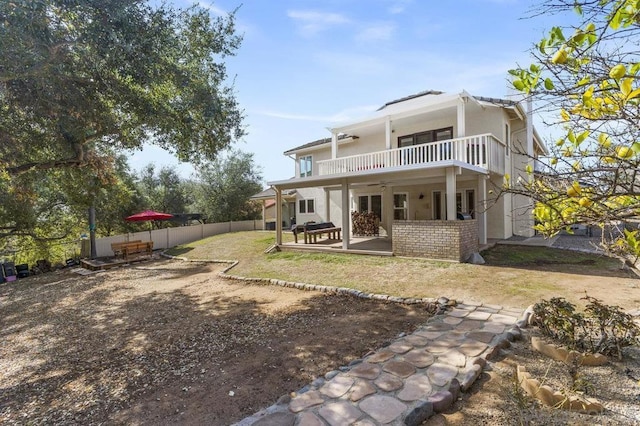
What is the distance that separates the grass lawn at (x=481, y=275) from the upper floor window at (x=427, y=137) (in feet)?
19.0

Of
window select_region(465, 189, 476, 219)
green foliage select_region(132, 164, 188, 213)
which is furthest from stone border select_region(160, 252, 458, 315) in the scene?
green foliage select_region(132, 164, 188, 213)

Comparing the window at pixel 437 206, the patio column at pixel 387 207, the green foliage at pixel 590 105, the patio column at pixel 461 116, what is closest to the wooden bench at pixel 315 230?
the patio column at pixel 387 207

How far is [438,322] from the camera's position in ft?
16.4

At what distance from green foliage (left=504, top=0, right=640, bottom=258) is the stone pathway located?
1.89 m

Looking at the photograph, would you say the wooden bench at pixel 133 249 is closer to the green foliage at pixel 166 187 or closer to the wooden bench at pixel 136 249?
the wooden bench at pixel 136 249

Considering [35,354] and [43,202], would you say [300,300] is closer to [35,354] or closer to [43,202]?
[35,354]

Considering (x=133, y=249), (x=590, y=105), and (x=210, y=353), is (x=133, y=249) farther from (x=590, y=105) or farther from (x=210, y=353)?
(x=590, y=105)

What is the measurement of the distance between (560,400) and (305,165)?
19683 mm

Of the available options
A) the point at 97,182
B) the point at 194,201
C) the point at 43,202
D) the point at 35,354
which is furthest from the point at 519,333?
the point at 194,201

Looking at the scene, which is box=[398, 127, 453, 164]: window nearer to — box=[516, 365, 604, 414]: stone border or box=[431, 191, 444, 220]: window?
box=[431, 191, 444, 220]: window

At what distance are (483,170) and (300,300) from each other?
8156 mm

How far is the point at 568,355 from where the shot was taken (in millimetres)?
3500

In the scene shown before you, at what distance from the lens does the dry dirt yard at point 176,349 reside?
340 centimetres

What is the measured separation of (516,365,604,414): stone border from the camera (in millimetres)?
2643
